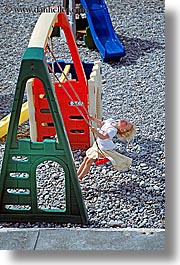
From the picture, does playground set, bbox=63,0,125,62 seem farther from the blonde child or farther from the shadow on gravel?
the blonde child

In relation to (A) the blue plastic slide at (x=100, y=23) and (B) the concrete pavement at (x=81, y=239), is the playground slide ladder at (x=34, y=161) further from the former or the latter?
(A) the blue plastic slide at (x=100, y=23)

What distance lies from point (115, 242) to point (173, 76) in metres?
0.58

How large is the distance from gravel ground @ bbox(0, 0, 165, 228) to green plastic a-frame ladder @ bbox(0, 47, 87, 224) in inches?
1.7

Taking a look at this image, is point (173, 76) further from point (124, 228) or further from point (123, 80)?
point (123, 80)

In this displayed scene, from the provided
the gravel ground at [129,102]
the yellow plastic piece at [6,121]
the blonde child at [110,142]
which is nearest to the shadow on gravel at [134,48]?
the gravel ground at [129,102]

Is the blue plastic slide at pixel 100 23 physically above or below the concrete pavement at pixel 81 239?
above

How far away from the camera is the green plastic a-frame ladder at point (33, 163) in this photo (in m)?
1.88

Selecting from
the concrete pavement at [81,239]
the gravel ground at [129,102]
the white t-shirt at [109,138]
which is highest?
the white t-shirt at [109,138]

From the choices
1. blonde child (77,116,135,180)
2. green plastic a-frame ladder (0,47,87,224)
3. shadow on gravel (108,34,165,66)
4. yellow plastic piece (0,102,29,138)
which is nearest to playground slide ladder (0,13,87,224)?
green plastic a-frame ladder (0,47,87,224)

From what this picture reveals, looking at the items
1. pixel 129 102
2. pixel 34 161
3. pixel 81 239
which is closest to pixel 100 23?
pixel 129 102

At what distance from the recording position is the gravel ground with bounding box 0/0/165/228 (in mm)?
2176

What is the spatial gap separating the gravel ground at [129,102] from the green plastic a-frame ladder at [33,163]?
0.14 feet

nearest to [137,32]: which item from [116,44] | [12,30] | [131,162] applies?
[116,44]

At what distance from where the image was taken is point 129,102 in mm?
3088
